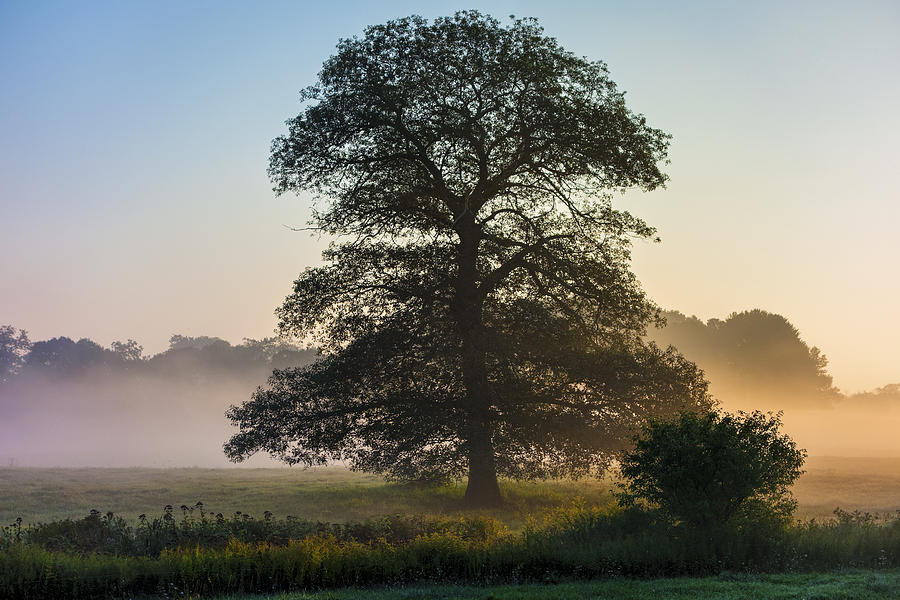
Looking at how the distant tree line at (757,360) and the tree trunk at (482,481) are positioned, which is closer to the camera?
the tree trunk at (482,481)

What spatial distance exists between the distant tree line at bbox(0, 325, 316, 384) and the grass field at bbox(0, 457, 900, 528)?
64.8m

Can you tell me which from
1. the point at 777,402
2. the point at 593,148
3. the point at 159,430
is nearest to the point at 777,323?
the point at 777,402

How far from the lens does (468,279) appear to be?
25547 millimetres

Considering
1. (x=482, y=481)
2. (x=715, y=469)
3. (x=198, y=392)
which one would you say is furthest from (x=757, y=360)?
(x=715, y=469)

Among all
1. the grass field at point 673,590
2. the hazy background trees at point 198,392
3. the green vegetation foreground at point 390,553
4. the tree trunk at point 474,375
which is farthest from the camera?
the hazy background trees at point 198,392

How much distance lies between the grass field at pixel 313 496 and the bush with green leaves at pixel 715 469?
715 cm

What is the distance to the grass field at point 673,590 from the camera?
1109 centimetres

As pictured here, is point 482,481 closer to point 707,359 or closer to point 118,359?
point 707,359

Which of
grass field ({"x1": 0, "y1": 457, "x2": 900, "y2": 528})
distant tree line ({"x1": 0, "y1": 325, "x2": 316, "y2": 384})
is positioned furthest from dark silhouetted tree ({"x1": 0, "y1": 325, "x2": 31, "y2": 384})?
grass field ({"x1": 0, "y1": 457, "x2": 900, "y2": 528})

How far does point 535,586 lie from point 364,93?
1811cm

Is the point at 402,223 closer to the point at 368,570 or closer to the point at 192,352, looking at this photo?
the point at 368,570

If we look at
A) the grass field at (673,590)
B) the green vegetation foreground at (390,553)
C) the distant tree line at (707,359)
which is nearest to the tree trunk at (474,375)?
the green vegetation foreground at (390,553)

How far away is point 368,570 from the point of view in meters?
13.0

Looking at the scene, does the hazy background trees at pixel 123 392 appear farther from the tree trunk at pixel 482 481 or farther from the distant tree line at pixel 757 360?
the tree trunk at pixel 482 481
